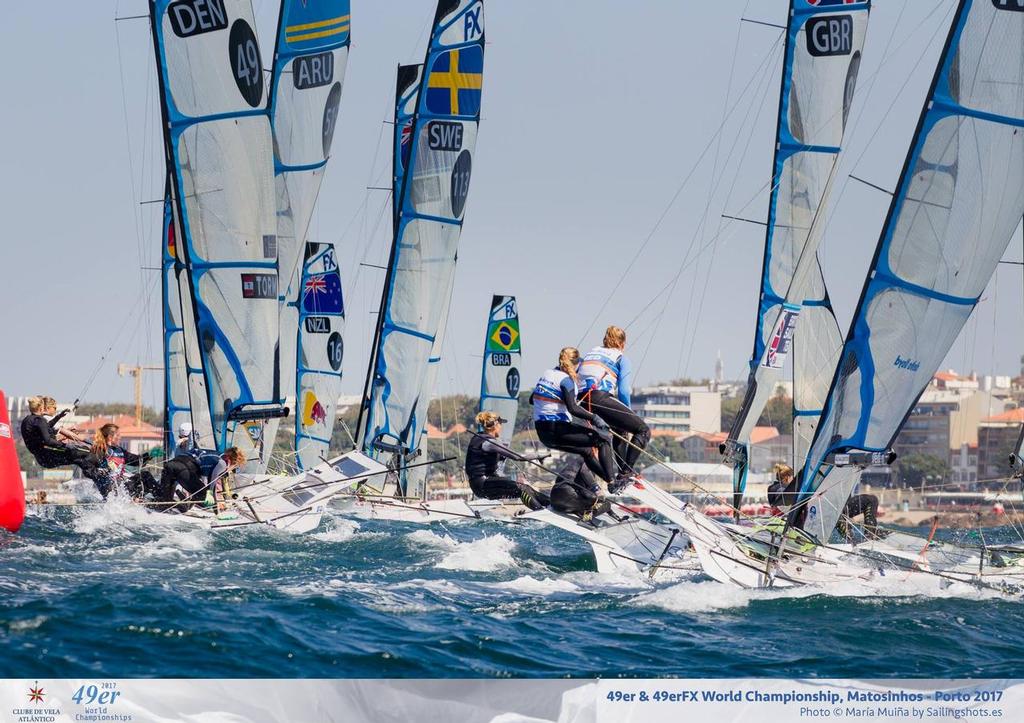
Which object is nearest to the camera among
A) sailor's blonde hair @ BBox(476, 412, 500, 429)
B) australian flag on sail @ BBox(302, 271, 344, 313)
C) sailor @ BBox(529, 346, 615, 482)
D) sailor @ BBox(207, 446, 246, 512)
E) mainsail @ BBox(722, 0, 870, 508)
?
sailor @ BBox(529, 346, 615, 482)

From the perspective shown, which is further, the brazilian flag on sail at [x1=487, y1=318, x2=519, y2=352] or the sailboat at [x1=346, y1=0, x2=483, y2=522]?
the brazilian flag on sail at [x1=487, y1=318, x2=519, y2=352]

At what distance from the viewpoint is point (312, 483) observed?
40.6 feet

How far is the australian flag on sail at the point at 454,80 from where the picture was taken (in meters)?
18.9

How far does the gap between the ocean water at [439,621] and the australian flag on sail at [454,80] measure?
9.64 meters

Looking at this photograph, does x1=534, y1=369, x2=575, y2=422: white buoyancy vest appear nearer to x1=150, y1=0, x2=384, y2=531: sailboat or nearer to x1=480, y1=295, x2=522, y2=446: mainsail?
x1=150, y1=0, x2=384, y2=531: sailboat

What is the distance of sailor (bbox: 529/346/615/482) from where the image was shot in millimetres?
9789

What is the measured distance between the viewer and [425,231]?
19312 mm

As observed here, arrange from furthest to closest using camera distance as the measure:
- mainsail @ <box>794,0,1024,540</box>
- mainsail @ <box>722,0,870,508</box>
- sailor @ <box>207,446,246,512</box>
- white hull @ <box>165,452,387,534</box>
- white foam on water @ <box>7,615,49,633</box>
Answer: mainsail @ <box>722,0,870,508</box> → sailor @ <box>207,446,246,512</box> → white hull @ <box>165,452,387,534</box> → mainsail @ <box>794,0,1024,540</box> → white foam on water @ <box>7,615,49,633</box>

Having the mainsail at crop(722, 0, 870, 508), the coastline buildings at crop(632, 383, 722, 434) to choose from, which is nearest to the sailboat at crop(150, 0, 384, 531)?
the mainsail at crop(722, 0, 870, 508)

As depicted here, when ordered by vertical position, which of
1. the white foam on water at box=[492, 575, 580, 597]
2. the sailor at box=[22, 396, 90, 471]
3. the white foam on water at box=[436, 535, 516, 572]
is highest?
the sailor at box=[22, 396, 90, 471]

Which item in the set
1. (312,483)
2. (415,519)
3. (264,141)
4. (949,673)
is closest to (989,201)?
(949,673)

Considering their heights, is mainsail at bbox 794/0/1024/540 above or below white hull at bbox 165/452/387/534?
above

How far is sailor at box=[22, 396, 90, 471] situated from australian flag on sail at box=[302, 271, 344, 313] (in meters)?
10.6

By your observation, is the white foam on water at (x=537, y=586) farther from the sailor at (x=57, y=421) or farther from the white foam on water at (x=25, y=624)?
the sailor at (x=57, y=421)
